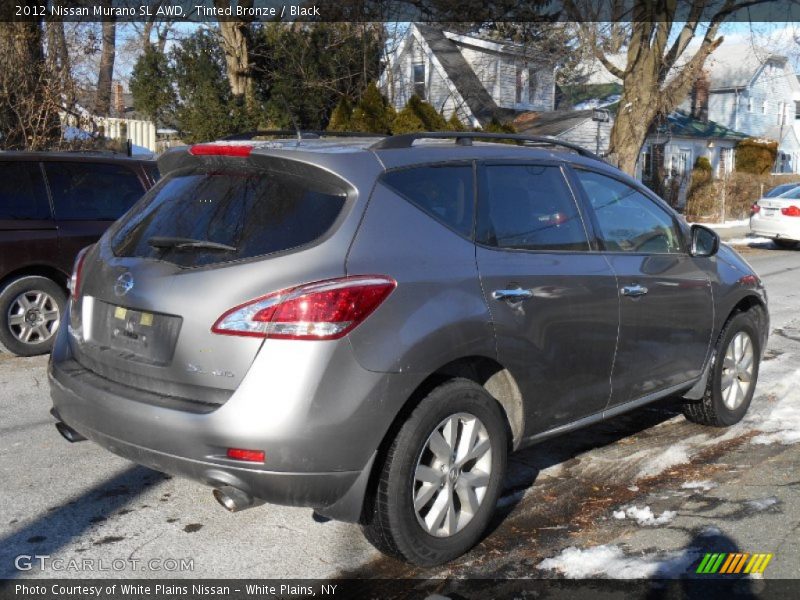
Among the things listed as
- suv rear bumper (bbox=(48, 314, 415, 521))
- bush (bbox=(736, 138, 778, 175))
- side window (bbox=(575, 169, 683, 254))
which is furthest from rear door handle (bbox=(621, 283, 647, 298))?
bush (bbox=(736, 138, 778, 175))

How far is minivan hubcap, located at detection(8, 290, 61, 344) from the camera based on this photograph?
783 cm

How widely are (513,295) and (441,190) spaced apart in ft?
1.88

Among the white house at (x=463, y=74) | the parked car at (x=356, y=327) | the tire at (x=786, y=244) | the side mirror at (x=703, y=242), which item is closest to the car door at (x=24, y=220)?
the parked car at (x=356, y=327)

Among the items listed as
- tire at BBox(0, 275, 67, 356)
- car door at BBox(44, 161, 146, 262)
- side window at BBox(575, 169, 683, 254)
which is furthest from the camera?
car door at BBox(44, 161, 146, 262)

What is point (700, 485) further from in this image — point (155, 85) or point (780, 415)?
point (155, 85)

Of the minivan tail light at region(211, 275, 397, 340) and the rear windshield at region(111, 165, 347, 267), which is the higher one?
the rear windshield at region(111, 165, 347, 267)

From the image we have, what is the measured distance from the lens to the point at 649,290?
16.2ft

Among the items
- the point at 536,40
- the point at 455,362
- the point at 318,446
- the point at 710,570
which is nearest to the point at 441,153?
the point at 455,362

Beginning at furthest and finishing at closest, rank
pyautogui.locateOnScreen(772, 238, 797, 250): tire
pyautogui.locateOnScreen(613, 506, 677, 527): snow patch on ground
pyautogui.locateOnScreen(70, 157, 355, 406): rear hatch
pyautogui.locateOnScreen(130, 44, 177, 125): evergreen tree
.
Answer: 1. pyautogui.locateOnScreen(130, 44, 177, 125): evergreen tree
2. pyautogui.locateOnScreen(772, 238, 797, 250): tire
3. pyautogui.locateOnScreen(613, 506, 677, 527): snow patch on ground
4. pyautogui.locateOnScreen(70, 157, 355, 406): rear hatch

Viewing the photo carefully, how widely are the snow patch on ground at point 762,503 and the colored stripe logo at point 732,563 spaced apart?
603 mm

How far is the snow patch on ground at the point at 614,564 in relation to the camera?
151 inches

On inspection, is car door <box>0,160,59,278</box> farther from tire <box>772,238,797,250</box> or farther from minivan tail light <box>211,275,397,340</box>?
tire <box>772,238,797,250</box>

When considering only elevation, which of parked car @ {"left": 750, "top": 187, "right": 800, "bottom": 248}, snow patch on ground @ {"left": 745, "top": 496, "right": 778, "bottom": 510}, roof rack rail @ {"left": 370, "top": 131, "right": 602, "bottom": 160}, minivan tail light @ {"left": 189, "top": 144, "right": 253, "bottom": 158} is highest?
roof rack rail @ {"left": 370, "top": 131, "right": 602, "bottom": 160}

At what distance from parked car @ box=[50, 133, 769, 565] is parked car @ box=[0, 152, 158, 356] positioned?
3717 millimetres
